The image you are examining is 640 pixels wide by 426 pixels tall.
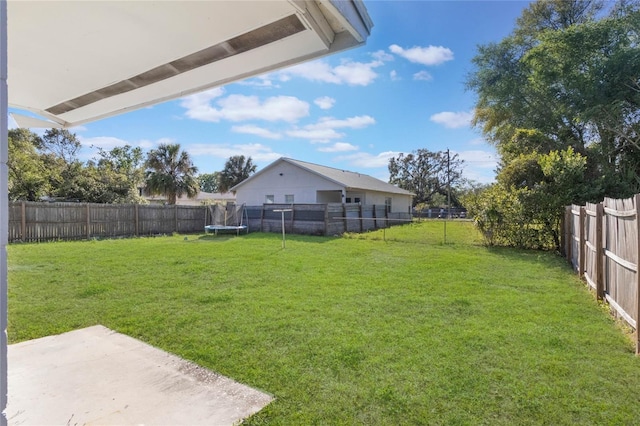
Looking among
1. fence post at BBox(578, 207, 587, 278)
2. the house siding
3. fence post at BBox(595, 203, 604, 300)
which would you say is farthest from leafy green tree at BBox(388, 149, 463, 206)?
fence post at BBox(595, 203, 604, 300)

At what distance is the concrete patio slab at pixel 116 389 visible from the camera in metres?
2.40

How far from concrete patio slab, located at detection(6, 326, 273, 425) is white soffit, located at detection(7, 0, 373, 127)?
7.78 feet

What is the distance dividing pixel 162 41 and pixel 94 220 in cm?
1525

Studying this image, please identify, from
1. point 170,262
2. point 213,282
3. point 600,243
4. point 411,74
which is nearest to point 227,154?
point 411,74

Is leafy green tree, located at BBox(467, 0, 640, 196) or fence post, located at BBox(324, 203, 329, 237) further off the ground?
leafy green tree, located at BBox(467, 0, 640, 196)

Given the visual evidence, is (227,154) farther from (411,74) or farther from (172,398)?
(172,398)

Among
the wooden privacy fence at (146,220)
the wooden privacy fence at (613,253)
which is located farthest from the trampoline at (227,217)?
the wooden privacy fence at (613,253)

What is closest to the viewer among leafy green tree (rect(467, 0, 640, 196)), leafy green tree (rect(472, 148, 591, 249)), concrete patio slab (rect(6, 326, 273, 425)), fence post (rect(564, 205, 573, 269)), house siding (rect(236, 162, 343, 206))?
concrete patio slab (rect(6, 326, 273, 425))

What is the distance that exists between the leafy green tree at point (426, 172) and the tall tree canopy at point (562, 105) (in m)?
28.9

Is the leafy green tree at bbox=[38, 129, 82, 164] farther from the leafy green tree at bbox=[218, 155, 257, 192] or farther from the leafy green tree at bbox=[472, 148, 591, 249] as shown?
the leafy green tree at bbox=[472, 148, 591, 249]

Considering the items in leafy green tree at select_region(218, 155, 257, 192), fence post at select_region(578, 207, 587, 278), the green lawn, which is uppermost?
leafy green tree at select_region(218, 155, 257, 192)

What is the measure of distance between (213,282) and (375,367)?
416 cm

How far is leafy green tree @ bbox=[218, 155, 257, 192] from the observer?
3322cm

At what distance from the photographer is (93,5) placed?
1562mm
